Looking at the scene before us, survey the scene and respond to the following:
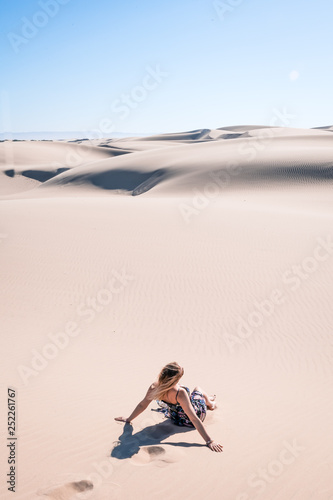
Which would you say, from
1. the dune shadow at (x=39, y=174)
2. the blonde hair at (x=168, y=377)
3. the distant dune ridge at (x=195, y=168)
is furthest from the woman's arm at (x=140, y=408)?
the dune shadow at (x=39, y=174)

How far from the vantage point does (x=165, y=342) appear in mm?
7426

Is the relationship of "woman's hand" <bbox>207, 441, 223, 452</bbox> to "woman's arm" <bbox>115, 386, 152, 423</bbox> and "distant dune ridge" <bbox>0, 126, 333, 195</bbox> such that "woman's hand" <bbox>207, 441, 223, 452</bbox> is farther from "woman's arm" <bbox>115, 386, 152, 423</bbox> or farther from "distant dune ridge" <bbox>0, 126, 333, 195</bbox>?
"distant dune ridge" <bbox>0, 126, 333, 195</bbox>

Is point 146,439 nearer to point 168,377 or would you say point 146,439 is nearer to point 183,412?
point 183,412

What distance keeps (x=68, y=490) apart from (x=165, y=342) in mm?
4044

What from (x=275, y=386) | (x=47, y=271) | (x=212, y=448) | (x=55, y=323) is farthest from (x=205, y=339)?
(x=47, y=271)

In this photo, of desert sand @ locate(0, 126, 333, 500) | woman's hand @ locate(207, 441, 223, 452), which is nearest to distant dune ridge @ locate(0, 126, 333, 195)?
desert sand @ locate(0, 126, 333, 500)

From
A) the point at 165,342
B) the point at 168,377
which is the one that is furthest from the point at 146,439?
the point at 165,342

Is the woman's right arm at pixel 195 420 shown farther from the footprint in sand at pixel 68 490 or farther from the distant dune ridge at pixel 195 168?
the distant dune ridge at pixel 195 168

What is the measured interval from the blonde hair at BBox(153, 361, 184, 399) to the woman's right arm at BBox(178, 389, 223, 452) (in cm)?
15

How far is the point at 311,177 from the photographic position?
22906 mm

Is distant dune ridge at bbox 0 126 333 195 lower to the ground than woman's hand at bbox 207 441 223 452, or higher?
higher

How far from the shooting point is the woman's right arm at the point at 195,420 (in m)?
4.08

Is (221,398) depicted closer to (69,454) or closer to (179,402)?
(179,402)

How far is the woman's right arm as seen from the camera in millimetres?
4076
